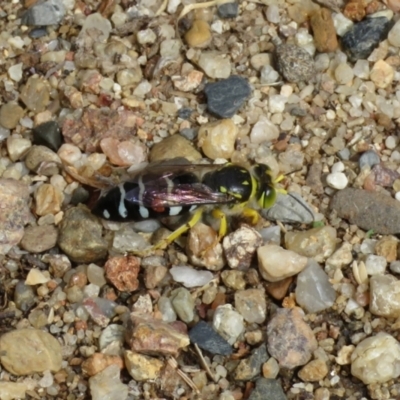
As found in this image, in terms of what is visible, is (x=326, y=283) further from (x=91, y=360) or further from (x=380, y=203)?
(x=91, y=360)

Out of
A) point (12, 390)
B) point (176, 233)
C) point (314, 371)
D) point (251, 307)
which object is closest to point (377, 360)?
point (314, 371)

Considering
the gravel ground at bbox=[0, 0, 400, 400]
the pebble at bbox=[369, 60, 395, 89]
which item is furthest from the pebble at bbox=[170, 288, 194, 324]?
the pebble at bbox=[369, 60, 395, 89]

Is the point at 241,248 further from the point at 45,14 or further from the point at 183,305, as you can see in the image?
the point at 45,14

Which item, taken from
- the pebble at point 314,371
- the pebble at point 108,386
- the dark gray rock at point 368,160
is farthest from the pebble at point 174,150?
the pebble at point 314,371

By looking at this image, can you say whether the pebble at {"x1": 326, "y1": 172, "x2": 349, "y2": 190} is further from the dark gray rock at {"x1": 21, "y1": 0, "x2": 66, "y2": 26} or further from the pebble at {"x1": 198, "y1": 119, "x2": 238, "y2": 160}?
the dark gray rock at {"x1": 21, "y1": 0, "x2": 66, "y2": 26}

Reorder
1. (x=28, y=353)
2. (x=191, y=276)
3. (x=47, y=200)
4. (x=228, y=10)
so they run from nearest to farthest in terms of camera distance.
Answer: (x=28, y=353) → (x=191, y=276) → (x=47, y=200) → (x=228, y=10)
